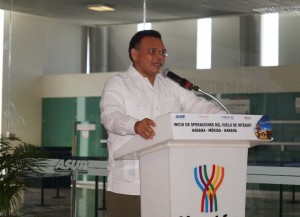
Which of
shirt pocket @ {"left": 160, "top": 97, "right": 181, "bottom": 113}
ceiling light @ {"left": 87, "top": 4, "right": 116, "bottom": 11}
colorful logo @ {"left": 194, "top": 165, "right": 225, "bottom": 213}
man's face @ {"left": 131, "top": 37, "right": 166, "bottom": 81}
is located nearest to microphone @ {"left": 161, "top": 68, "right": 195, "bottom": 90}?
man's face @ {"left": 131, "top": 37, "right": 166, "bottom": 81}

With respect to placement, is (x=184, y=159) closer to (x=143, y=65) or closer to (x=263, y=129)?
(x=263, y=129)

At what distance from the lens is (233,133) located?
2703 mm

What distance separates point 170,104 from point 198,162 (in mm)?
814

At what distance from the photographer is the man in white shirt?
3330 millimetres

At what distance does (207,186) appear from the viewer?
2.76 m

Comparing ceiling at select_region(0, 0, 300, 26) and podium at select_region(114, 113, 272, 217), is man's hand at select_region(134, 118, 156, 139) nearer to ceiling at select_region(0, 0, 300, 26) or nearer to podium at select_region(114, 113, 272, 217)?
podium at select_region(114, 113, 272, 217)

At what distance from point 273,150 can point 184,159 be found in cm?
383

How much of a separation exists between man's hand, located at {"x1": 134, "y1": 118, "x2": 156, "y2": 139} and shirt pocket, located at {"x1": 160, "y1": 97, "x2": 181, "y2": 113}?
76 centimetres

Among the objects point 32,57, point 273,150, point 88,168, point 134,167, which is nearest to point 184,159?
point 134,167

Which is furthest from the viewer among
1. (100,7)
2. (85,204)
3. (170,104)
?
(85,204)

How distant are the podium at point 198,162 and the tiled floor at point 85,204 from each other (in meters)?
3.77

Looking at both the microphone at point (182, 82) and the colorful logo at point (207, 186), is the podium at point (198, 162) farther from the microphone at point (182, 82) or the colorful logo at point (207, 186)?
the microphone at point (182, 82)

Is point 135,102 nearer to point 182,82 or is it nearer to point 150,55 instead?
point 150,55

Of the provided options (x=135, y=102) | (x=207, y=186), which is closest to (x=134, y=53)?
(x=135, y=102)
